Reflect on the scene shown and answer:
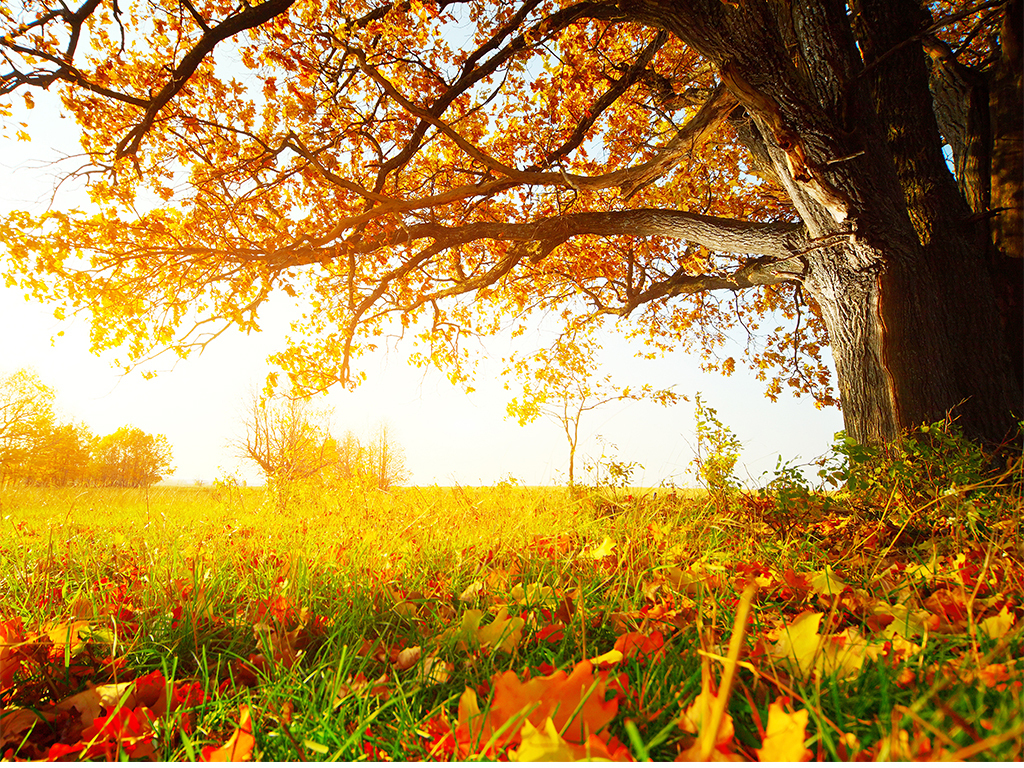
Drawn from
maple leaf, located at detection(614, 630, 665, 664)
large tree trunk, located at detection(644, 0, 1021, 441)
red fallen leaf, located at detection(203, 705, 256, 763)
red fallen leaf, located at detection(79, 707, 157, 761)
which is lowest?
red fallen leaf, located at detection(79, 707, 157, 761)

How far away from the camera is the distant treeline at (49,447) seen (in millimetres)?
12141

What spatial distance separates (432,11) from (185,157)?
3289mm

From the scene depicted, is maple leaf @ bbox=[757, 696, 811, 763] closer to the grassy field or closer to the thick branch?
the grassy field

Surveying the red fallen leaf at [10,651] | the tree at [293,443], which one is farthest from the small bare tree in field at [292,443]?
the red fallen leaf at [10,651]

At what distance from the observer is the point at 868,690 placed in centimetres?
114

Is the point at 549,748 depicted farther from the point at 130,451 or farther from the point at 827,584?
the point at 130,451

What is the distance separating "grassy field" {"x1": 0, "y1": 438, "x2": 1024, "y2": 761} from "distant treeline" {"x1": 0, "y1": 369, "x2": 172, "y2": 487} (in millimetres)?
9761

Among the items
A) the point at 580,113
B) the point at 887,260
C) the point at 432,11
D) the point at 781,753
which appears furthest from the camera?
the point at 580,113

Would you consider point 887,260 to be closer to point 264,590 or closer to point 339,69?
point 264,590

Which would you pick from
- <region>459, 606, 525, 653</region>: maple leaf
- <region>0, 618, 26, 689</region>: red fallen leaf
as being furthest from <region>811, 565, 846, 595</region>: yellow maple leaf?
<region>0, 618, 26, 689</region>: red fallen leaf

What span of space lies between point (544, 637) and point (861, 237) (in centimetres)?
423

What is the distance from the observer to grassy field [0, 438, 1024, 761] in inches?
36.0

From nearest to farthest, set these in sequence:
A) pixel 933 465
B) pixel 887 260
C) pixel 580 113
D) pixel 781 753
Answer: pixel 781 753
pixel 933 465
pixel 887 260
pixel 580 113

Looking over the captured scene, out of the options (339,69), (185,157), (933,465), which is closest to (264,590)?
(933,465)
